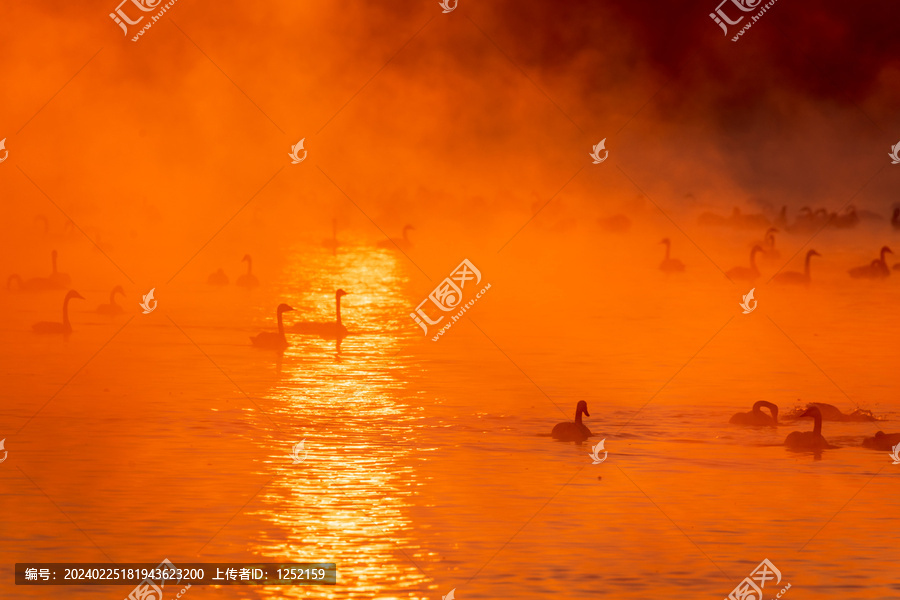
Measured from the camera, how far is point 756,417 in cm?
1848

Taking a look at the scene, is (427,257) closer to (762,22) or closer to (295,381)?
(295,381)

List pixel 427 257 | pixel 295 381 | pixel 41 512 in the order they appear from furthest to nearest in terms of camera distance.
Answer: pixel 427 257
pixel 295 381
pixel 41 512

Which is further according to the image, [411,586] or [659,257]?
[659,257]

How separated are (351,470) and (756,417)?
5183mm

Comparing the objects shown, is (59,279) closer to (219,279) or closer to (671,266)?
(219,279)

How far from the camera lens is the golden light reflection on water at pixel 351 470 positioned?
42.2ft

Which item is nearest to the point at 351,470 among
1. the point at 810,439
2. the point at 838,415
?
the point at 810,439

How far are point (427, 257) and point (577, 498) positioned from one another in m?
23.7

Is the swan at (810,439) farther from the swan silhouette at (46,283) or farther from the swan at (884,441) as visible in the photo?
the swan silhouette at (46,283)

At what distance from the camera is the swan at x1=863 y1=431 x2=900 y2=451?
17.3 m

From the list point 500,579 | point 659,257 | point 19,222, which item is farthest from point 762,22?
point 500,579

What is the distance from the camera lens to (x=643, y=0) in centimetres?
5756

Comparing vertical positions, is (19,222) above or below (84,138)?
below

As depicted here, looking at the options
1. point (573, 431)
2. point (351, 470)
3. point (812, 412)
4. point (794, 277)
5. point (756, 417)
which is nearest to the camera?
point (351, 470)
